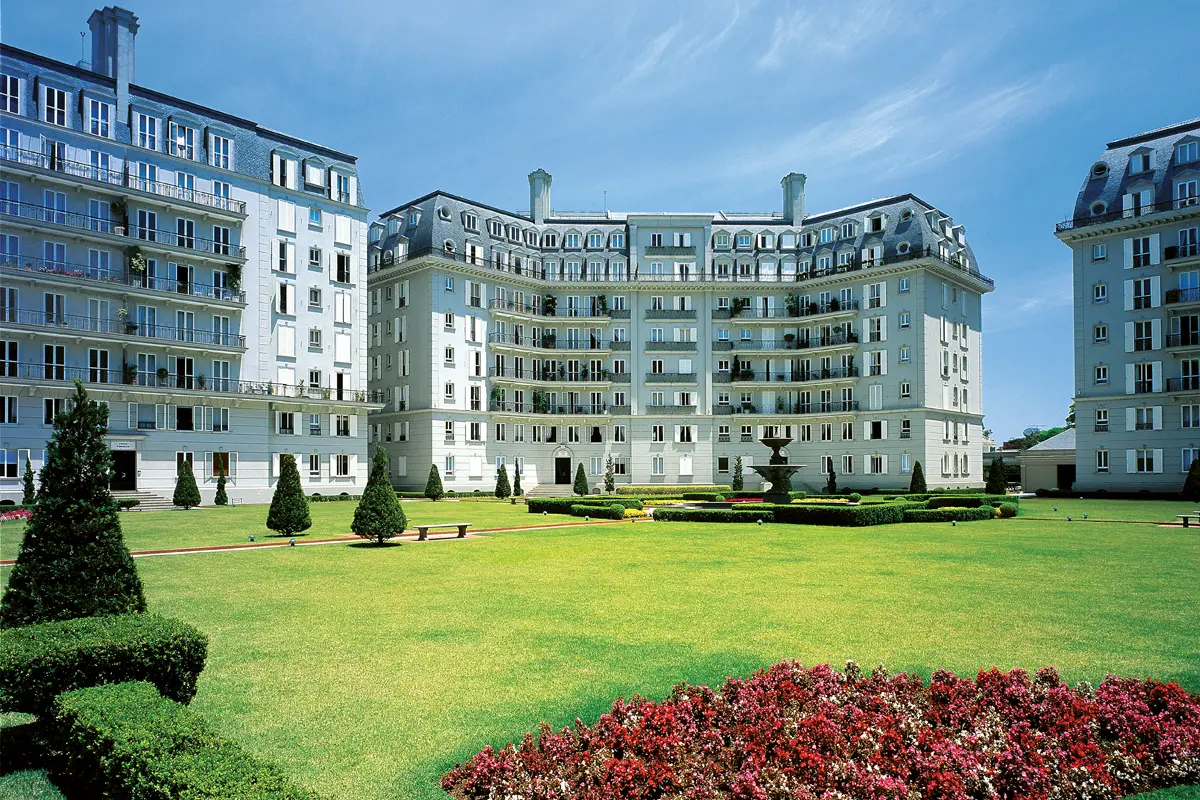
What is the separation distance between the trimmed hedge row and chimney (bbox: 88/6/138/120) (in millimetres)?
39247

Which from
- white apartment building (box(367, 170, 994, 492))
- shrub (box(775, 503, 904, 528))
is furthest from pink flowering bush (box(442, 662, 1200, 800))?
white apartment building (box(367, 170, 994, 492))

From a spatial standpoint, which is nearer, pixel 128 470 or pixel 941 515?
pixel 941 515

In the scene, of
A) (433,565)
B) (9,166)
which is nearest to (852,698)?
(433,565)

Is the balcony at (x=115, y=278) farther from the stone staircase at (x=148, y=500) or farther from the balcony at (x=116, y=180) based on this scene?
the stone staircase at (x=148, y=500)

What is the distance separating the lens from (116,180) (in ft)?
161

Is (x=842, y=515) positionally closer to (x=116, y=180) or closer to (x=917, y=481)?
(x=917, y=481)

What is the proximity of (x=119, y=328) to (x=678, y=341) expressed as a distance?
4668 cm

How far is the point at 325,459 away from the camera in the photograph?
192ft

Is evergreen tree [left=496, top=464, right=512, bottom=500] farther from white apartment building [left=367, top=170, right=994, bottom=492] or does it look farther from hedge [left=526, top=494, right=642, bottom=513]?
hedge [left=526, top=494, right=642, bottom=513]

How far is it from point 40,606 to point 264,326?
166 feet

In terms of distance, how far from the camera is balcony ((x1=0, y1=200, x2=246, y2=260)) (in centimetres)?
4506

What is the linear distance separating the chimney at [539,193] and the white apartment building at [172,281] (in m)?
20.4

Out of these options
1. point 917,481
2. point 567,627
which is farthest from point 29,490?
point 917,481

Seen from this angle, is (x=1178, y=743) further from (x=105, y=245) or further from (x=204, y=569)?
(x=105, y=245)
